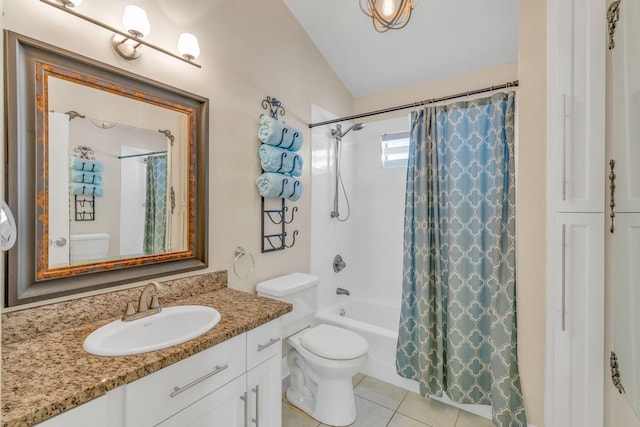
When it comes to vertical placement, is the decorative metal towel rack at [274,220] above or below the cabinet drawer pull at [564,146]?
below

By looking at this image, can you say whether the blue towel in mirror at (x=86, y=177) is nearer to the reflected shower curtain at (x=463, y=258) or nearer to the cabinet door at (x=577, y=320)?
the reflected shower curtain at (x=463, y=258)

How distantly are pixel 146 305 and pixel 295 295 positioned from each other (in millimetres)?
917

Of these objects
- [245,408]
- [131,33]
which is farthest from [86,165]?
[245,408]

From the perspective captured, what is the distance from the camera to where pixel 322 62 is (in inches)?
110

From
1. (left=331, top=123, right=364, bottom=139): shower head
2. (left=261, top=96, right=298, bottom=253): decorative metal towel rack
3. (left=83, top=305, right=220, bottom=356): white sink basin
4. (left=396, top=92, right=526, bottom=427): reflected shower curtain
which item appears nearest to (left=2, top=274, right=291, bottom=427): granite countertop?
(left=83, top=305, right=220, bottom=356): white sink basin

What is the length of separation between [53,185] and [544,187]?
7.50 feet

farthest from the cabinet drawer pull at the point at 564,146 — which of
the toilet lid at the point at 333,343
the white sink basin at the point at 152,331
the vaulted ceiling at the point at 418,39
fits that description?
the white sink basin at the point at 152,331

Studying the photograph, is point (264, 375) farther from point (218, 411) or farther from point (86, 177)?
point (86, 177)

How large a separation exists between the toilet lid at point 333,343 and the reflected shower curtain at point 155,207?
39.5 inches

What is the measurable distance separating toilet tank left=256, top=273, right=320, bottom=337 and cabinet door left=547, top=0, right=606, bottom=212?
4.94ft

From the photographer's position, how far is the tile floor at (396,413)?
1923mm

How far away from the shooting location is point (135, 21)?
144cm

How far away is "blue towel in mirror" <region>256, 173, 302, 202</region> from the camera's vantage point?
2.08 meters

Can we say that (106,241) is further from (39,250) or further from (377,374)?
(377,374)
